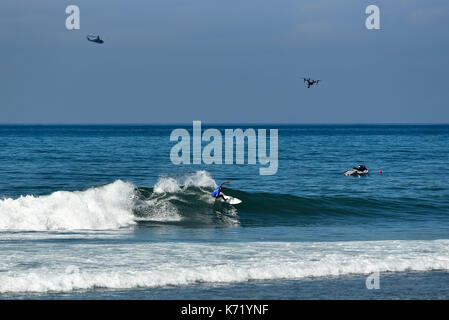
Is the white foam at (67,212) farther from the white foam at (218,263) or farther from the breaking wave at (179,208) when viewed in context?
the white foam at (218,263)

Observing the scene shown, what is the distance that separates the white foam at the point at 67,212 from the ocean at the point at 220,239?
46 millimetres

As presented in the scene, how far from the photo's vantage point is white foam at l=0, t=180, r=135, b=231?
2270cm

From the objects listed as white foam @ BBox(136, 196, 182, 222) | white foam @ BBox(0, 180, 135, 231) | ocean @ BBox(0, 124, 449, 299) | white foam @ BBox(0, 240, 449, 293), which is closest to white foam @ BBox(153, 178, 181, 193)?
ocean @ BBox(0, 124, 449, 299)

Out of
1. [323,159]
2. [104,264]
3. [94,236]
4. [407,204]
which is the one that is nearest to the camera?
[104,264]

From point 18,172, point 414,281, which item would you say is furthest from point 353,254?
point 18,172

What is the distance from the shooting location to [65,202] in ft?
80.8

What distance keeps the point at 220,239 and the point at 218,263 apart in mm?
4500

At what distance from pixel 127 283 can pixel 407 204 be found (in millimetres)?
22006

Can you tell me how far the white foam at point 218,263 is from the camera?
13.7 meters

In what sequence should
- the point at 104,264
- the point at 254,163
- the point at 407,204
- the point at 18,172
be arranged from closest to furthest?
the point at 104,264
the point at 407,204
the point at 18,172
the point at 254,163

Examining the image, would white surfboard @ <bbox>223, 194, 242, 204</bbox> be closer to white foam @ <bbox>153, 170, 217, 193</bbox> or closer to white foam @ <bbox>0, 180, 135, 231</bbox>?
white foam @ <bbox>153, 170, 217, 193</bbox>

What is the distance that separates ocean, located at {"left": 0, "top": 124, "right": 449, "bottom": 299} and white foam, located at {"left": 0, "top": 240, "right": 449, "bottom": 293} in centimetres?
3
